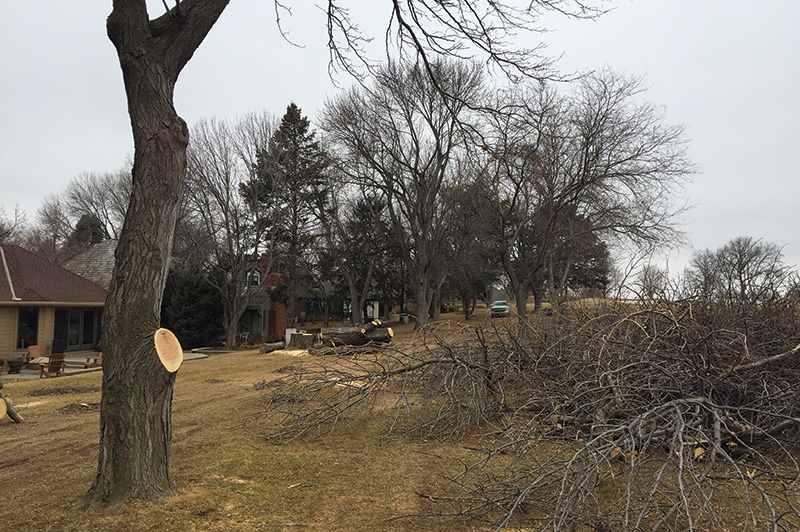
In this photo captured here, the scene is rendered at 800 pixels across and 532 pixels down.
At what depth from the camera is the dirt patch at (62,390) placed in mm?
10727

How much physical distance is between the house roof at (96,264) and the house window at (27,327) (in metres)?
5.87

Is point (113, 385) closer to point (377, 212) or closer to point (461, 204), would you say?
point (461, 204)

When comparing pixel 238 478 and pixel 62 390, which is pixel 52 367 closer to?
pixel 62 390

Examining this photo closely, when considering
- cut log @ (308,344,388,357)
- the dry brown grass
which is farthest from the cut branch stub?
cut log @ (308,344,388,357)

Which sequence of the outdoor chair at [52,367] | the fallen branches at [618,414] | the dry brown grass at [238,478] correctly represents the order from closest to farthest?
1. the fallen branches at [618,414]
2. the dry brown grass at [238,478]
3. the outdoor chair at [52,367]

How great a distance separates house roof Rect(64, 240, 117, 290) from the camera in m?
25.1

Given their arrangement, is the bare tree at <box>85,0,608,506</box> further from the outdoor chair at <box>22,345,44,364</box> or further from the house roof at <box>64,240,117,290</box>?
the house roof at <box>64,240,117,290</box>

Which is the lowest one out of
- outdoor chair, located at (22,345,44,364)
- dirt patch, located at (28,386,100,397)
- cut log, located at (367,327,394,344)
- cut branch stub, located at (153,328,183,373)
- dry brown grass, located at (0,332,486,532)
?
dirt patch, located at (28,386,100,397)

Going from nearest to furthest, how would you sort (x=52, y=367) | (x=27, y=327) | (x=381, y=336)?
(x=52, y=367), (x=381, y=336), (x=27, y=327)

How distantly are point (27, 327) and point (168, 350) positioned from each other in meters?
18.4

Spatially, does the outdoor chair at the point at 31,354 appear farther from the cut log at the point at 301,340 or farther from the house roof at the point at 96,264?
the cut log at the point at 301,340

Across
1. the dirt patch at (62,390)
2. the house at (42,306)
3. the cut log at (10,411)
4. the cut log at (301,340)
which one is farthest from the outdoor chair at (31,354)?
the cut log at (10,411)

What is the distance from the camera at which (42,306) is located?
1873 centimetres

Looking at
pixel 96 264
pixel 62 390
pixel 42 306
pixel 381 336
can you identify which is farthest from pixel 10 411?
pixel 96 264
